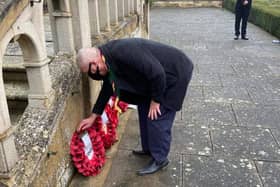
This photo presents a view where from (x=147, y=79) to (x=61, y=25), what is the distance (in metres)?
0.93

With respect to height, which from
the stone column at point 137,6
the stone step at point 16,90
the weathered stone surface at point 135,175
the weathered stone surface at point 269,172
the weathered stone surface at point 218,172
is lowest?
the weathered stone surface at point 135,175

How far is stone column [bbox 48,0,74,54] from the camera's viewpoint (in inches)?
104

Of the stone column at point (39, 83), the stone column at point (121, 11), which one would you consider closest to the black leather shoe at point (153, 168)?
the stone column at point (39, 83)

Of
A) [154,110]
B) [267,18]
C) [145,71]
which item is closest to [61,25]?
[145,71]

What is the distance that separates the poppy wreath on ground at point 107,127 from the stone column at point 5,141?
4.10 feet

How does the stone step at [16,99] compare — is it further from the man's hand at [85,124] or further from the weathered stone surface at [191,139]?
the weathered stone surface at [191,139]

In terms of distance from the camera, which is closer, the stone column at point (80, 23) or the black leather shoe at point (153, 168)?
the stone column at point (80, 23)

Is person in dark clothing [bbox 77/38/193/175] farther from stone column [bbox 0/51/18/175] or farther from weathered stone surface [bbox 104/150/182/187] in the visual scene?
Result: stone column [bbox 0/51/18/175]

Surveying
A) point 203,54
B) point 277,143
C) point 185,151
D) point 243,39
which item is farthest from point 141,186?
point 243,39

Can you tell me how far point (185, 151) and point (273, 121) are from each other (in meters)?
1.38

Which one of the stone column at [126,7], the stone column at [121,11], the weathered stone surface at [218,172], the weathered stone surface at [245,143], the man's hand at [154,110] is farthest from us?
the stone column at [126,7]

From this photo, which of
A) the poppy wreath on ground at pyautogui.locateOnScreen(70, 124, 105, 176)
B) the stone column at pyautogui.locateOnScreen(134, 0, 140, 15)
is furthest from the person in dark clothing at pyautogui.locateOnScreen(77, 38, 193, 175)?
the stone column at pyautogui.locateOnScreen(134, 0, 140, 15)

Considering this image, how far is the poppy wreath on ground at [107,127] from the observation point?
307 cm

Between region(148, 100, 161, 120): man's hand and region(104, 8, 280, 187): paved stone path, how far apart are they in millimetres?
587
